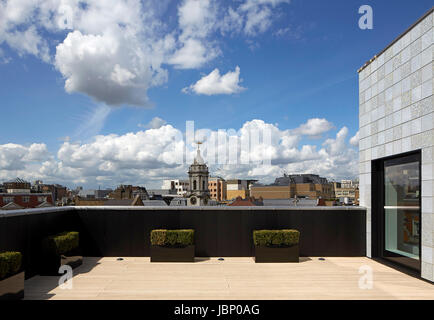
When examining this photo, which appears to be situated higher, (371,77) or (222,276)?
(371,77)

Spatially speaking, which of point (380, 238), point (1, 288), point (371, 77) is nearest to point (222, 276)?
point (1, 288)

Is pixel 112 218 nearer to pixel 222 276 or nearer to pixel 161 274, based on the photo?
pixel 161 274

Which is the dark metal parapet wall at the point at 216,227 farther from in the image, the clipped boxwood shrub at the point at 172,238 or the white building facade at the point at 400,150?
the white building facade at the point at 400,150

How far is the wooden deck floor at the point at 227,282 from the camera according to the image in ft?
21.4

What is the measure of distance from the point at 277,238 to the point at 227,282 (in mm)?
2599

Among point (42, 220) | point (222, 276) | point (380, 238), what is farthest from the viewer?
point (380, 238)

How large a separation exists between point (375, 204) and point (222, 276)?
5784 mm

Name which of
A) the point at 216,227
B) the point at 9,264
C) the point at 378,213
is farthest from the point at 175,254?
the point at 378,213

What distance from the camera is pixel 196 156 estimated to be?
7912cm

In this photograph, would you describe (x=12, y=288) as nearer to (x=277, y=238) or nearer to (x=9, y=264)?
(x=9, y=264)

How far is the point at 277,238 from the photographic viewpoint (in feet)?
30.7

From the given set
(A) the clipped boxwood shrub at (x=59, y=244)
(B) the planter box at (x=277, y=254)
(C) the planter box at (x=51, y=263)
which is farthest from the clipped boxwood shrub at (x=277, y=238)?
(C) the planter box at (x=51, y=263)

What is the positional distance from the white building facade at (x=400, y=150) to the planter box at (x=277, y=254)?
9.13 ft

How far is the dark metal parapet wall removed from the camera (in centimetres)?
1012
